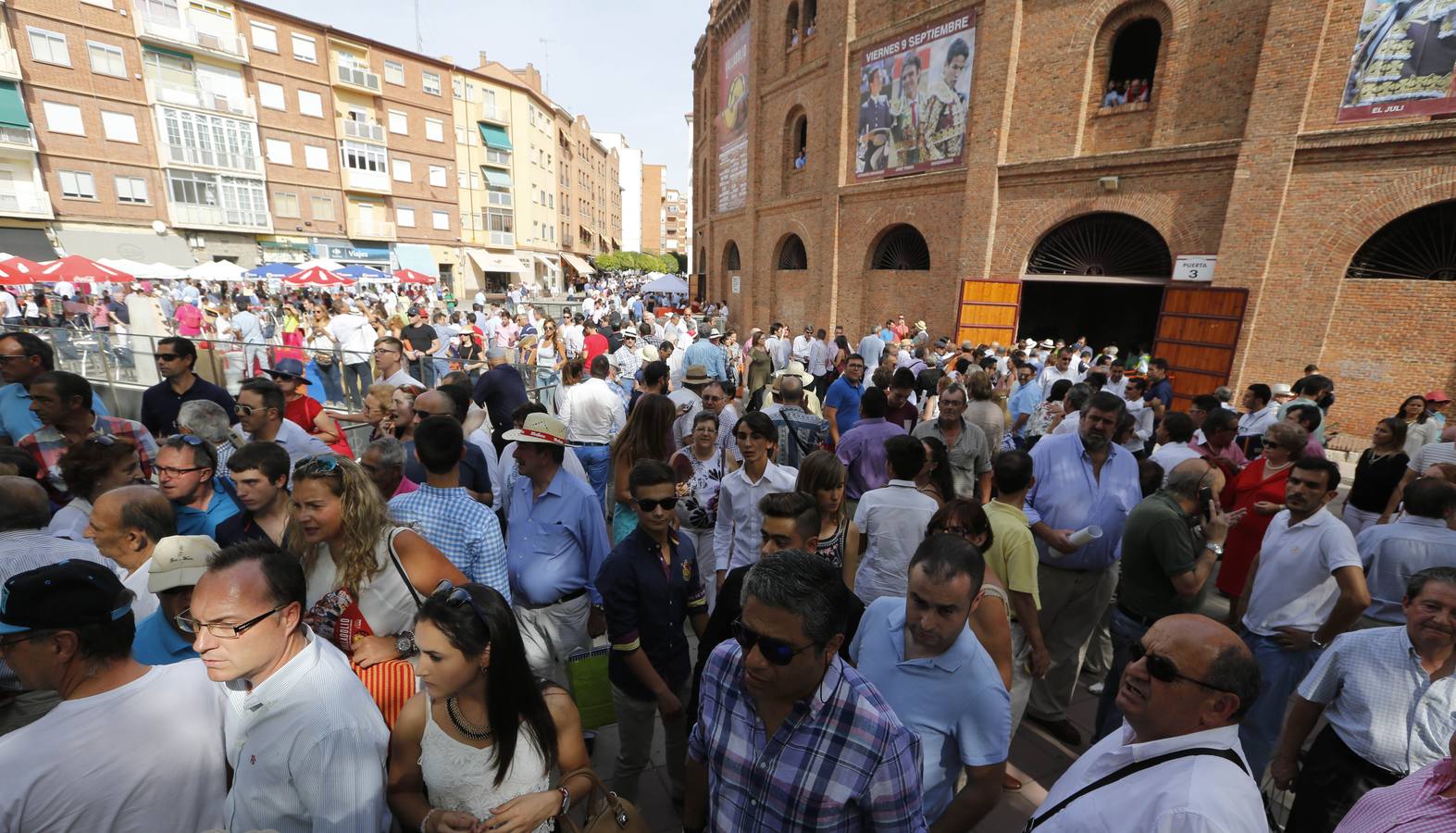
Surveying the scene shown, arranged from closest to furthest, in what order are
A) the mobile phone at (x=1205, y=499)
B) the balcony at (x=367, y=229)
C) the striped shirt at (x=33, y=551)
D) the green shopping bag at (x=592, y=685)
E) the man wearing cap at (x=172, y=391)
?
the striped shirt at (x=33, y=551) → the green shopping bag at (x=592, y=685) → the mobile phone at (x=1205, y=499) → the man wearing cap at (x=172, y=391) → the balcony at (x=367, y=229)

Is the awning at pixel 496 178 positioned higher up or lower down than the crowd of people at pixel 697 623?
higher up

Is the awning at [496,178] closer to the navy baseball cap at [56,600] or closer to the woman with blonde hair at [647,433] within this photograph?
the woman with blonde hair at [647,433]

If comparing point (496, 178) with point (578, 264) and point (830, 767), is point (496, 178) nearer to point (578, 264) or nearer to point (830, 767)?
point (578, 264)

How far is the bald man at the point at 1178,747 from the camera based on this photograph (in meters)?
1.51

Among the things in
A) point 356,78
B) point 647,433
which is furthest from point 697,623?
point 356,78

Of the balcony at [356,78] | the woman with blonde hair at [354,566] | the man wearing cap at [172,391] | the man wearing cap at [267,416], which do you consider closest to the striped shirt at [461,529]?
the woman with blonde hair at [354,566]

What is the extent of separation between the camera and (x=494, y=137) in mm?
42750

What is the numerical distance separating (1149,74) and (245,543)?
665 inches

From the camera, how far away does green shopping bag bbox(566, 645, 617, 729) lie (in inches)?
117

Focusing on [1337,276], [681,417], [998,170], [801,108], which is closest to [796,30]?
[801,108]

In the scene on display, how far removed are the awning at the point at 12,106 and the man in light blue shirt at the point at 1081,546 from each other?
3960cm

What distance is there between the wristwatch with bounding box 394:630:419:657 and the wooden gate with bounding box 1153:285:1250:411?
1388cm

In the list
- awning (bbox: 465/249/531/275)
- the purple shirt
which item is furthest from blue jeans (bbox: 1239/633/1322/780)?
awning (bbox: 465/249/531/275)

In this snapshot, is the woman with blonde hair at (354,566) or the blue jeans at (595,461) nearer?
Result: the woman with blonde hair at (354,566)
